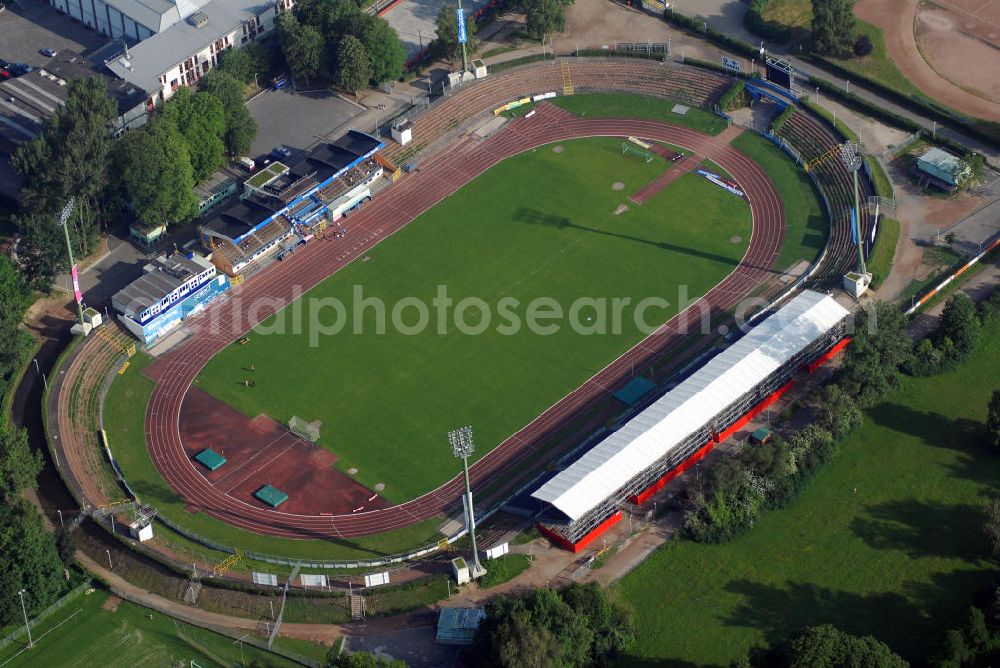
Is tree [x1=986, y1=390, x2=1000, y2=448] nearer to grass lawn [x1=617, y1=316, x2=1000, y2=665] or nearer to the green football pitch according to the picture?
grass lawn [x1=617, y1=316, x2=1000, y2=665]

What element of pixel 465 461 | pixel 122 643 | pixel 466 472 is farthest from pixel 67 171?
pixel 466 472

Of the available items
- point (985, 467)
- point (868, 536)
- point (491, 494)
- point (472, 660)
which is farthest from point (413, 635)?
point (985, 467)

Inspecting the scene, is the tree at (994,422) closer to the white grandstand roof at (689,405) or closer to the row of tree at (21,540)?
Result: the white grandstand roof at (689,405)

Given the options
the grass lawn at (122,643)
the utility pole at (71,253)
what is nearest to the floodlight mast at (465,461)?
the grass lawn at (122,643)

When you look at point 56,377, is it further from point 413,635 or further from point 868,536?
point 868,536

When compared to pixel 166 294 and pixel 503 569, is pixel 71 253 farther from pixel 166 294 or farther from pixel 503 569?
pixel 503 569
